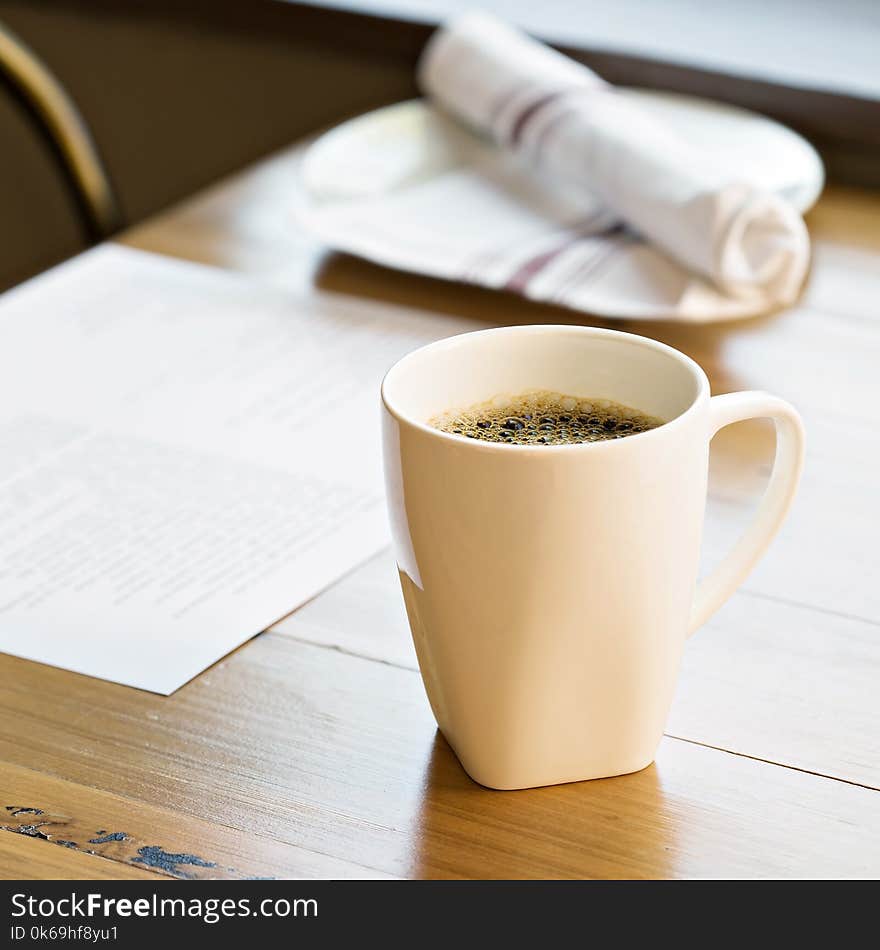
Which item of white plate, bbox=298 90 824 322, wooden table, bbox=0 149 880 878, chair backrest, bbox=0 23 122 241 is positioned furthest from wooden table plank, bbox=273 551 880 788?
chair backrest, bbox=0 23 122 241

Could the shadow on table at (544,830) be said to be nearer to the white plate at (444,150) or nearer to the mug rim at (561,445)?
the mug rim at (561,445)

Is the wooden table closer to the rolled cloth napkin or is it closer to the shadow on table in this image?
the shadow on table

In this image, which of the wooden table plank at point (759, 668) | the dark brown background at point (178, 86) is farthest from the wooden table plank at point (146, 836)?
the dark brown background at point (178, 86)

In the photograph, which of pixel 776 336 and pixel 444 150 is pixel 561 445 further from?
pixel 444 150

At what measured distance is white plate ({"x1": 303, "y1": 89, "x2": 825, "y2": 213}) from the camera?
38.5 inches

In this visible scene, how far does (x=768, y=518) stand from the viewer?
18.9 inches

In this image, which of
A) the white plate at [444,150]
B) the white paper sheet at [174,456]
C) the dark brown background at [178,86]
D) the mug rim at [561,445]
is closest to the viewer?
the mug rim at [561,445]

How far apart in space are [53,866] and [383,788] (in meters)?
0.11

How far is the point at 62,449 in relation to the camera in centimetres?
71

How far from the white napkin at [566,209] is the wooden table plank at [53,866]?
0.50 meters

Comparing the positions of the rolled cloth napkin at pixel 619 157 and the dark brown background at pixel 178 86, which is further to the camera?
the dark brown background at pixel 178 86

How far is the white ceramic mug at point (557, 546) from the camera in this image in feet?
1.34
